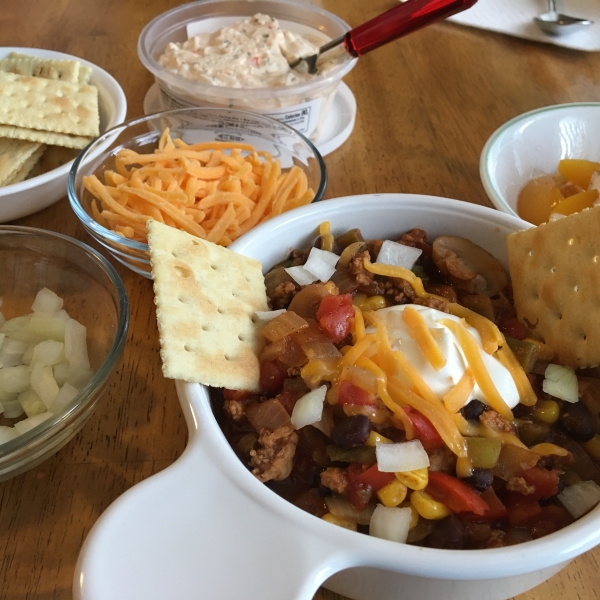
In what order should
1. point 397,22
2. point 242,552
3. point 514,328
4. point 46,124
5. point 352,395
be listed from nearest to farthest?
point 242,552
point 352,395
point 514,328
point 46,124
point 397,22

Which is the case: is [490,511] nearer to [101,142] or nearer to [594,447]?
[594,447]

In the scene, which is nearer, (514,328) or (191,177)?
(514,328)

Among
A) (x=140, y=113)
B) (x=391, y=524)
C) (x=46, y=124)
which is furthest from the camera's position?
(x=140, y=113)

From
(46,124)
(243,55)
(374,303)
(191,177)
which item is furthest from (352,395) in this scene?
(243,55)

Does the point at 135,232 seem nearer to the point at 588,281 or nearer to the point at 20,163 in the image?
the point at 20,163

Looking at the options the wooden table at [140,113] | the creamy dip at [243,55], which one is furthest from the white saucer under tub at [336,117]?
the creamy dip at [243,55]

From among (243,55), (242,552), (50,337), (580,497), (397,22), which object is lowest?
(50,337)

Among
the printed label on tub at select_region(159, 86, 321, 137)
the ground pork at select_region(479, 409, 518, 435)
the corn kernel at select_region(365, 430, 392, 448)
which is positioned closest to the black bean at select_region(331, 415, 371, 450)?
the corn kernel at select_region(365, 430, 392, 448)
